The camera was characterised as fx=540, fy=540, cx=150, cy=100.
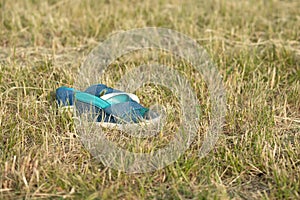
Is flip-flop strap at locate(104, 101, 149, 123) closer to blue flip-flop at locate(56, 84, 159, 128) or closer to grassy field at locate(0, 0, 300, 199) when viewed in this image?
blue flip-flop at locate(56, 84, 159, 128)

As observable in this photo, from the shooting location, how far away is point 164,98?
120 inches

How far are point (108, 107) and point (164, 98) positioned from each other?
15.4 inches

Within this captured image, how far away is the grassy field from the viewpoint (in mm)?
2309

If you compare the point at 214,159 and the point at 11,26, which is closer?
the point at 214,159

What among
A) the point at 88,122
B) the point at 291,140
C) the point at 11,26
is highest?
the point at 11,26

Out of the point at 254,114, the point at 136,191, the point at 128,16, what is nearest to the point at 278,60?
the point at 254,114

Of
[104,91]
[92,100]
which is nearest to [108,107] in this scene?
[92,100]

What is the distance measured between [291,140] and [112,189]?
103cm

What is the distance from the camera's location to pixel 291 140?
9.03ft

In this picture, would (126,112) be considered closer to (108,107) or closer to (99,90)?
(108,107)

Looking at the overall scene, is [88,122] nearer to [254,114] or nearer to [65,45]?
[254,114]

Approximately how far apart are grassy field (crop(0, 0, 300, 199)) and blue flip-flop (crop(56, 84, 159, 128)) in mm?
89

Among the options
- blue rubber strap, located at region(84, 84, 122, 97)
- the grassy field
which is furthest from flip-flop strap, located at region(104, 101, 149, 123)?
blue rubber strap, located at region(84, 84, 122, 97)

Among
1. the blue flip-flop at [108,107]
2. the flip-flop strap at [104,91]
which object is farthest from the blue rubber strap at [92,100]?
the flip-flop strap at [104,91]
